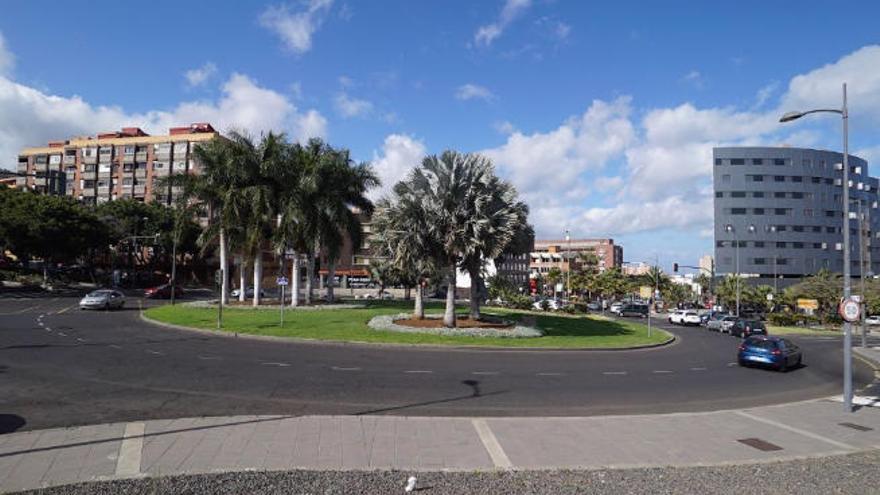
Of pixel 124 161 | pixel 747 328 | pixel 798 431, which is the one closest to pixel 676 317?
pixel 747 328

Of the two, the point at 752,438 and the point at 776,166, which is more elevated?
the point at 776,166

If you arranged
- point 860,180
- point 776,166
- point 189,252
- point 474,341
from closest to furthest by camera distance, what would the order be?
point 474,341, point 189,252, point 776,166, point 860,180

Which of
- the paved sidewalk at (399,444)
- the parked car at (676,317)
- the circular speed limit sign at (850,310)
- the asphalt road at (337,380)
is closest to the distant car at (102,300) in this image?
the asphalt road at (337,380)

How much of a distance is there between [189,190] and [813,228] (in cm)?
11025

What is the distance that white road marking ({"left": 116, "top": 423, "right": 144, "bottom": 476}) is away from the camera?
6.98 meters

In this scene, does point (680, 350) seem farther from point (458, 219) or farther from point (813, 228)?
point (813, 228)

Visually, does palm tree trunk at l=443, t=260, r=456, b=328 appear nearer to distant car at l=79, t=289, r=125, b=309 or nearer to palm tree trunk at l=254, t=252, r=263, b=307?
palm tree trunk at l=254, t=252, r=263, b=307

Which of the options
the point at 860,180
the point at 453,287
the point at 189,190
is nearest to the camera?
the point at 453,287

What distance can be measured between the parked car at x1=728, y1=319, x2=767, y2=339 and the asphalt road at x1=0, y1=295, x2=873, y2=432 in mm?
16205

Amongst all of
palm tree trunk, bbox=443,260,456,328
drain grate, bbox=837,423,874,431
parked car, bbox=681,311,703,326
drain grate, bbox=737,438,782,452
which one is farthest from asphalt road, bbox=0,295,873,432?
parked car, bbox=681,311,703,326

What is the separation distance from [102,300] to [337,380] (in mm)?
32194

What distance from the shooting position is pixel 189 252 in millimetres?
92688

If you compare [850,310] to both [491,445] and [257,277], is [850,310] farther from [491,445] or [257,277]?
[257,277]

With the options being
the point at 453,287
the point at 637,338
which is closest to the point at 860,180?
the point at 637,338
